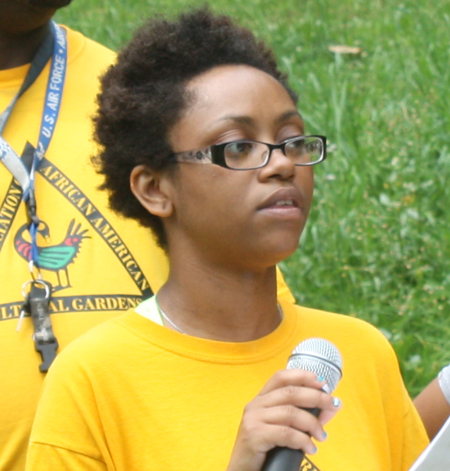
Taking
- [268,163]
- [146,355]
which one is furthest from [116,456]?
[268,163]

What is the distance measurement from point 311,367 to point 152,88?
37.2 inches

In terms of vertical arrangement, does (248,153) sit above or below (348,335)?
above

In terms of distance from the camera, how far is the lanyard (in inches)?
106

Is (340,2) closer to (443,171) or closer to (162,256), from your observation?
(443,171)

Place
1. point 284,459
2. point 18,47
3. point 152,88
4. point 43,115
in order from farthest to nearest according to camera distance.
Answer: point 18,47 → point 43,115 → point 152,88 → point 284,459

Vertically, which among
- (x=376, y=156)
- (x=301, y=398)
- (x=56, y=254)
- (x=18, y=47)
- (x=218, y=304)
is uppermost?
(x=376, y=156)

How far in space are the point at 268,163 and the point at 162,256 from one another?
54 centimetres

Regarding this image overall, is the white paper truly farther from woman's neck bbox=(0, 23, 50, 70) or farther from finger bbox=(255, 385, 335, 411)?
woman's neck bbox=(0, 23, 50, 70)

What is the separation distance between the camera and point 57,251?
8.89ft

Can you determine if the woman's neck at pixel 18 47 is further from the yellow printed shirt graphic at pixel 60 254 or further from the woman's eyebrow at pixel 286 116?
the woman's eyebrow at pixel 286 116

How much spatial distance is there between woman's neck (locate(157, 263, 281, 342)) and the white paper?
0.66 meters

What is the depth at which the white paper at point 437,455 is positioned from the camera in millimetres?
1947

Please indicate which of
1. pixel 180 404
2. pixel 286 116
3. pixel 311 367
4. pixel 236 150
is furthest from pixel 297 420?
pixel 286 116

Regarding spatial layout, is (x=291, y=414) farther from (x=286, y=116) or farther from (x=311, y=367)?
(x=286, y=116)
